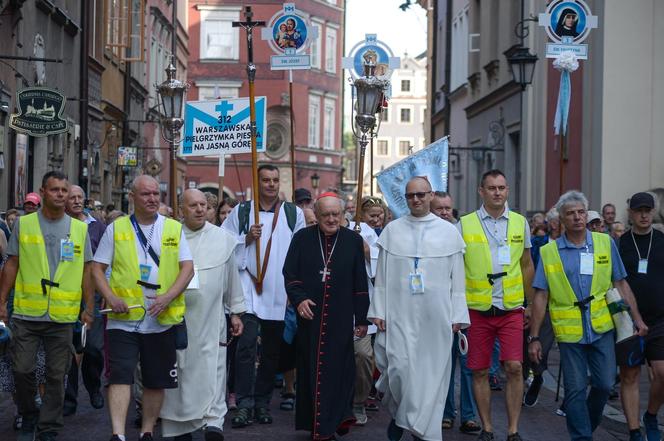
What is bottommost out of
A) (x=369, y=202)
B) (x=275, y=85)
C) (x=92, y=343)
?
(x=92, y=343)

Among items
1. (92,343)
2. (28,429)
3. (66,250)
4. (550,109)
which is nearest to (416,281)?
(66,250)

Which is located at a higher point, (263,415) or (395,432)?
(395,432)

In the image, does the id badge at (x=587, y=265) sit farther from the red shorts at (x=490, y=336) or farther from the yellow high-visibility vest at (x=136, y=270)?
the yellow high-visibility vest at (x=136, y=270)

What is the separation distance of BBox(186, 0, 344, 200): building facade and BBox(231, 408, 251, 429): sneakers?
170 ft

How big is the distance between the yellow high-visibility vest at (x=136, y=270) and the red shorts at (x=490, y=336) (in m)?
2.36

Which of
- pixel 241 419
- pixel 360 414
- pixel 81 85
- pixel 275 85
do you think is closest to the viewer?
pixel 241 419

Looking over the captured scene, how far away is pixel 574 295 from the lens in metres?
9.02

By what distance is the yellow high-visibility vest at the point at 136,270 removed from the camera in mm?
8539

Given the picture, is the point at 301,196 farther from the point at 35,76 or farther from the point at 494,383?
the point at 35,76

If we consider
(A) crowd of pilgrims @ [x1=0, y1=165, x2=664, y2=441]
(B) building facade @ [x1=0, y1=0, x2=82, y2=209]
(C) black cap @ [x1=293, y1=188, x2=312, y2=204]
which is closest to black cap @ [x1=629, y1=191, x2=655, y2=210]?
(A) crowd of pilgrims @ [x1=0, y1=165, x2=664, y2=441]

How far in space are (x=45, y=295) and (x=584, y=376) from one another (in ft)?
12.7

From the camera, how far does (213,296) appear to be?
364 inches

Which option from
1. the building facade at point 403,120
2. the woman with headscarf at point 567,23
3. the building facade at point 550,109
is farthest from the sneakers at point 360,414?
the building facade at point 403,120

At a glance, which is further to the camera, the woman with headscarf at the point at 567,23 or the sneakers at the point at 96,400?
the woman with headscarf at the point at 567,23
